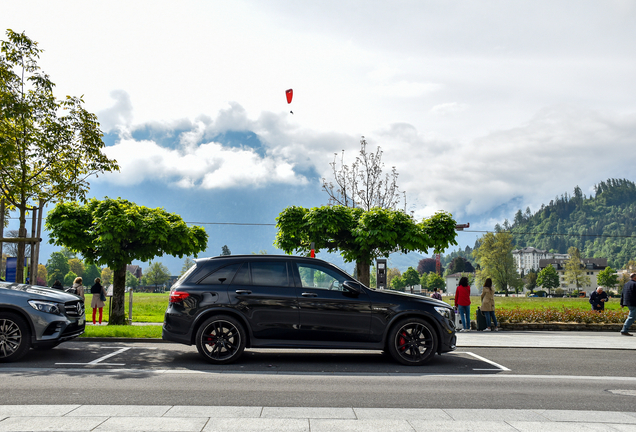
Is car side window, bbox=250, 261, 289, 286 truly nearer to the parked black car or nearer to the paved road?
the paved road

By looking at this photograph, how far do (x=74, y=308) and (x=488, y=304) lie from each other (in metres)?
12.0

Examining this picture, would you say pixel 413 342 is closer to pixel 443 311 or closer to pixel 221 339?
pixel 443 311

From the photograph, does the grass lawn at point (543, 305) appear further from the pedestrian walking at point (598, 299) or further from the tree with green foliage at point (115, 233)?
the tree with green foliage at point (115, 233)

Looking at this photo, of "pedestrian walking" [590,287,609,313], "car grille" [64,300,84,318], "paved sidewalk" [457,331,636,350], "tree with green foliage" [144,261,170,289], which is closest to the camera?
"car grille" [64,300,84,318]

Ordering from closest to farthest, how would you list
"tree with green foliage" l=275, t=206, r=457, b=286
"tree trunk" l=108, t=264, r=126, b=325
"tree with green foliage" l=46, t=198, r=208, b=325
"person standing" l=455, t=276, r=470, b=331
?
"person standing" l=455, t=276, r=470, b=331 < "tree with green foliage" l=46, t=198, r=208, b=325 < "tree with green foliage" l=275, t=206, r=457, b=286 < "tree trunk" l=108, t=264, r=126, b=325

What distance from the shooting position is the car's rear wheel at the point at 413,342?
830 cm

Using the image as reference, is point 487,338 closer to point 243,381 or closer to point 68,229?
point 243,381

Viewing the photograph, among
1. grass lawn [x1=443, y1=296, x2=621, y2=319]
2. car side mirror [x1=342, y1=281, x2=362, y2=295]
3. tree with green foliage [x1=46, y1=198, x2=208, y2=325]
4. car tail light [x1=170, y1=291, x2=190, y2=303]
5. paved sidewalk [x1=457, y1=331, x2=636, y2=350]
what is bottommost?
grass lawn [x1=443, y1=296, x2=621, y2=319]

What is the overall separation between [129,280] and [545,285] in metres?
118

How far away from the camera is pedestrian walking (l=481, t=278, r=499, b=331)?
15.6 m

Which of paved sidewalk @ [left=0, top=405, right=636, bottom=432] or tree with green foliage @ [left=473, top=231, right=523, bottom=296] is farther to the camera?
tree with green foliage @ [left=473, top=231, right=523, bottom=296]

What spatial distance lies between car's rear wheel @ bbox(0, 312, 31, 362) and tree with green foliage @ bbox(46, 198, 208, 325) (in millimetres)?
10057

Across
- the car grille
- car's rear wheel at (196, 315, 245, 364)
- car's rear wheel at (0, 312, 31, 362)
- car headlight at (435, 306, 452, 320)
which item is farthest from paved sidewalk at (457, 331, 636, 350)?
car's rear wheel at (0, 312, 31, 362)

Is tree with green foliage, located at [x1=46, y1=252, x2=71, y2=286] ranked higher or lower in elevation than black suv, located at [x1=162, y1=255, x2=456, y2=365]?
higher
